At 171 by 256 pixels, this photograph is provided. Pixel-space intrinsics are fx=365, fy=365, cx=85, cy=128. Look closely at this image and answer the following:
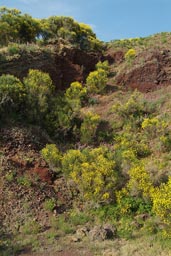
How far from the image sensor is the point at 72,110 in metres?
17.6

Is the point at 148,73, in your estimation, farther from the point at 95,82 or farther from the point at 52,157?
the point at 52,157

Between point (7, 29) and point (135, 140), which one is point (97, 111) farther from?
point (7, 29)

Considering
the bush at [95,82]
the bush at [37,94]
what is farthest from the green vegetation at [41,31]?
the bush at [95,82]

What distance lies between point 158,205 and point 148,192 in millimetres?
2103

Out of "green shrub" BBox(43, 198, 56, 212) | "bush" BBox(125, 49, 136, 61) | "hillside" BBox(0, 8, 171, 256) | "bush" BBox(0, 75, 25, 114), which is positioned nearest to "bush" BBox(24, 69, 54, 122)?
"hillside" BBox(0, 8, 171, 256)

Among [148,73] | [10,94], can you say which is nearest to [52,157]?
[10,94]

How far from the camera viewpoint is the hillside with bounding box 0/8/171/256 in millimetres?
11023

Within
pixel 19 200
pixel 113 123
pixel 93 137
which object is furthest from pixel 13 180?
pixel 113 123

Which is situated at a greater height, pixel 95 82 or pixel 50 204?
pixel 95 82

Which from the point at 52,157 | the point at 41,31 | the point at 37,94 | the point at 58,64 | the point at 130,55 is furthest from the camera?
the point at 41,31

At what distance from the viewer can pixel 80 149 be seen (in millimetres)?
16172

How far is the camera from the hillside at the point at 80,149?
1102 centimetres

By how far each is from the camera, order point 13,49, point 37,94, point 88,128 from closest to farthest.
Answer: point 88,128 → point 37,94 → point 13,49

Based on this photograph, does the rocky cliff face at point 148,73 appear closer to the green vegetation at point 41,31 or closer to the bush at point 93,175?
the green vegetation at point 41,31
